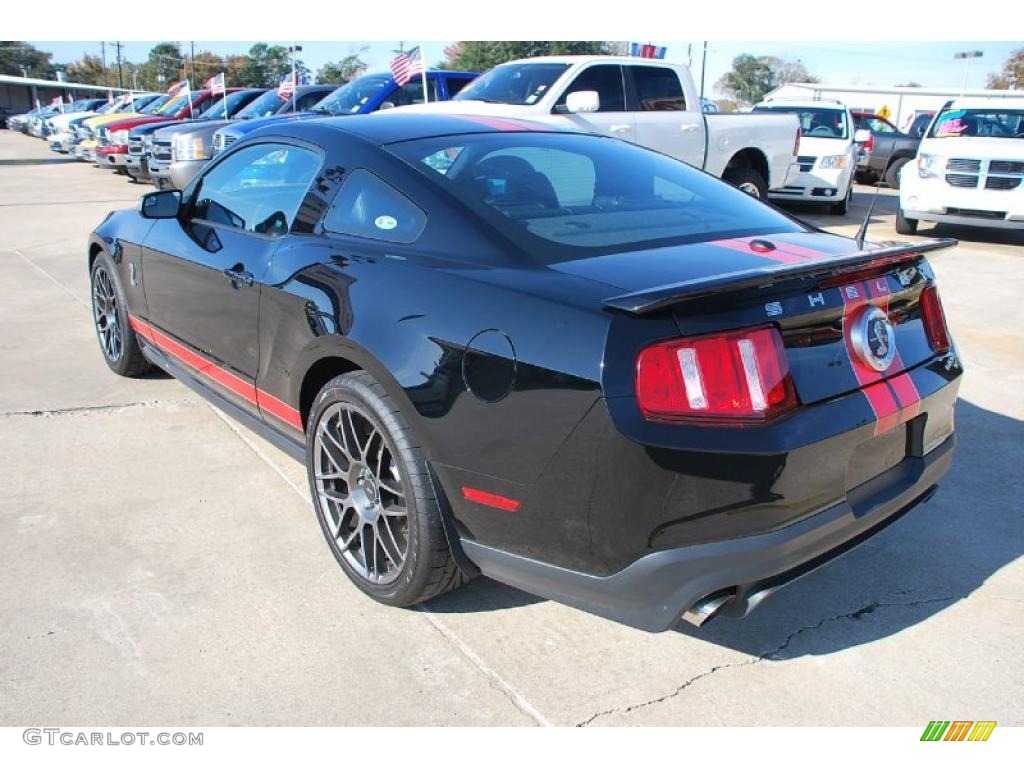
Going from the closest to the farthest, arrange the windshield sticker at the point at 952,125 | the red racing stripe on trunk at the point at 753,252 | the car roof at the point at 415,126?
the red racing stripe on trunk at the point at 753,252
the car roof at the point at 415,126
the windshield sticker at the point at 952,125

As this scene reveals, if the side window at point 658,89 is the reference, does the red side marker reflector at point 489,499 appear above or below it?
below

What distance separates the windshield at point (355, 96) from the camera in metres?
10.9

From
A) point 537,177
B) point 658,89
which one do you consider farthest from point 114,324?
point 658,89

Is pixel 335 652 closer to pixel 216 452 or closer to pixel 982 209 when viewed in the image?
pixel 216 452

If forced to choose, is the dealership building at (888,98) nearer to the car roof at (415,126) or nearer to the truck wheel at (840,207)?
the truck wheel at (840,207)

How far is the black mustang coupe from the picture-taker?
2.02m

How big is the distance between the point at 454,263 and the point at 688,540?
→ 3.37 ft

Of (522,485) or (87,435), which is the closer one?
(522,485)

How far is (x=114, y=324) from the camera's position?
4.88m

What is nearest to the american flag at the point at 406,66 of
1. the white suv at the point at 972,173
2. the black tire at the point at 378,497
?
the white suv at the point at 972,173

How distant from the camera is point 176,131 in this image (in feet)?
44.4

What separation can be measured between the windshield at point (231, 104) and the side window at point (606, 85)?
919 cm

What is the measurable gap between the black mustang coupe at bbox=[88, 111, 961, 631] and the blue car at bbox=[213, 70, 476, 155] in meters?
8.00
